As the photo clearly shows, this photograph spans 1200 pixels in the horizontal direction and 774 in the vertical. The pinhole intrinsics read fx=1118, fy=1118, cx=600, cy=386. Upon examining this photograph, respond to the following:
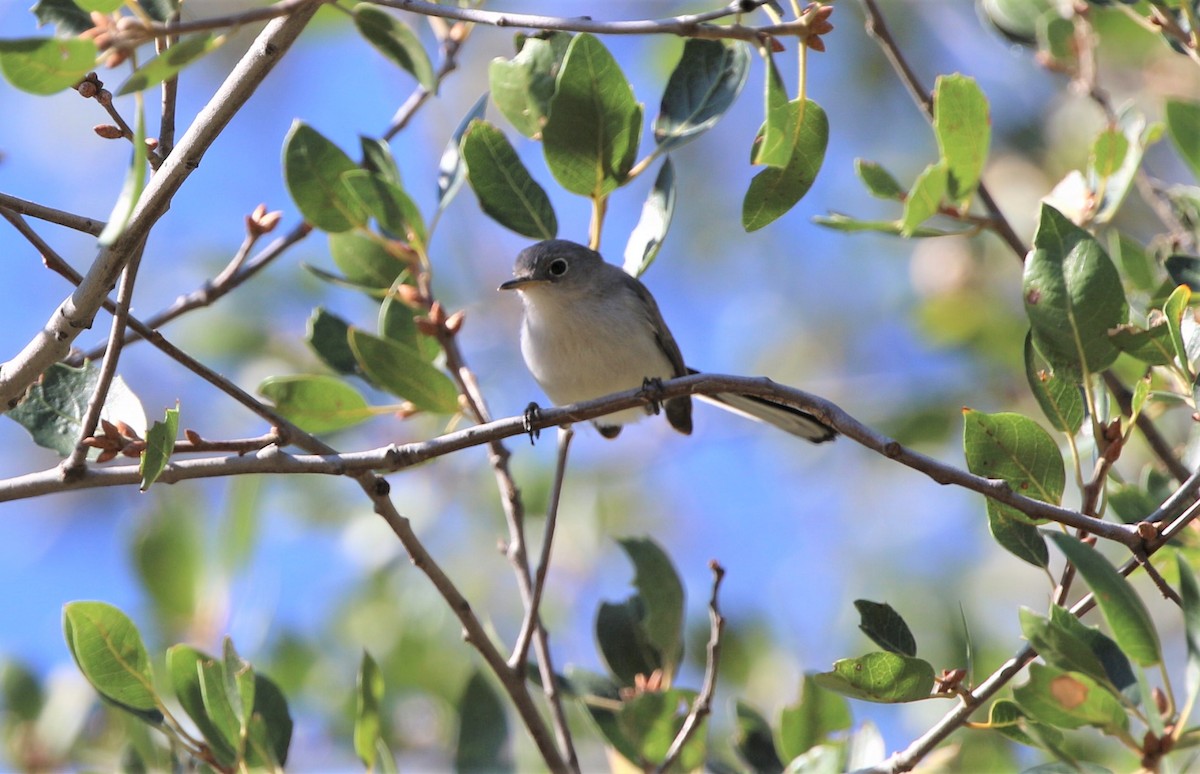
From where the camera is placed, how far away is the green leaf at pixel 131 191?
1.50 metres

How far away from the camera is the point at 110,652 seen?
2.39 metres

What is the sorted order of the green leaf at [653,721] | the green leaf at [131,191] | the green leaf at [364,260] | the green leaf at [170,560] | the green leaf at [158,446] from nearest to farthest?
1. the green leaf at [131,191]
2. the green leaf at [158,446]
3. the green leaf at [653,721]
4. the green leaf at [364,260]
5. the green leaf at [170,560]

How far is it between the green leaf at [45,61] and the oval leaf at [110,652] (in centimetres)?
114

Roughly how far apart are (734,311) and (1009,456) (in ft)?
18.5

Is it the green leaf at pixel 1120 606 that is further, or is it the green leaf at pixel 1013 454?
the green leaf at pixel 1013 454

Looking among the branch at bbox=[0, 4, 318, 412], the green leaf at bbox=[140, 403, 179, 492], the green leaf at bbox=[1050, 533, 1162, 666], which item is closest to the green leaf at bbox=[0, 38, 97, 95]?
the branch at bbox=[0, 4, 318, 412]

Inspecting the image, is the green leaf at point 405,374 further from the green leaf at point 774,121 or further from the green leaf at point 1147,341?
the green leaf at point 1147,341

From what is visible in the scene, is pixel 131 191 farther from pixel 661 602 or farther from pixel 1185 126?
pixel 1185 126

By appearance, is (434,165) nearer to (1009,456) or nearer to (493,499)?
(493,499)

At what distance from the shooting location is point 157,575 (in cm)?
339

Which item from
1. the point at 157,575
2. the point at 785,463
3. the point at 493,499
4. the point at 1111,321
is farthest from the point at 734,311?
the point at 1111,321

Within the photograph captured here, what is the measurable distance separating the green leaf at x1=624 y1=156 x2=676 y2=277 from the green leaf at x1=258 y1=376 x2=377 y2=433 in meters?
0.79

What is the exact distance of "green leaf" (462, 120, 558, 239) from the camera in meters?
2.83

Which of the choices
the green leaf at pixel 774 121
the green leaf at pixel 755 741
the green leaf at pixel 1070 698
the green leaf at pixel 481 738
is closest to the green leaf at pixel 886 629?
the green leaf at pixel 1070 698
